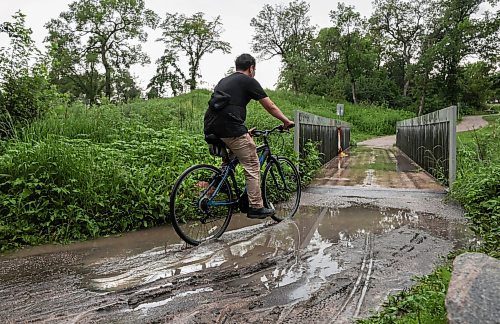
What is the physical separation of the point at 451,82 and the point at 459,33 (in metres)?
6.09

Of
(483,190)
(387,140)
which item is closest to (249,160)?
(483,190)

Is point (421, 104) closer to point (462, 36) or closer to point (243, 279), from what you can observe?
point (462, 36)

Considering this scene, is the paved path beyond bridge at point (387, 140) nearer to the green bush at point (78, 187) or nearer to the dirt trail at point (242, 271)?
the dirt trail at point (242, 271)

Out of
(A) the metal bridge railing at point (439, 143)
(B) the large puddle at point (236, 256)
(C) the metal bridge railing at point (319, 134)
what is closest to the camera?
(B) the large puddle at point (236, 256)

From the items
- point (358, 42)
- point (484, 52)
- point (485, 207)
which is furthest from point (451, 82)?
point (485, 207)

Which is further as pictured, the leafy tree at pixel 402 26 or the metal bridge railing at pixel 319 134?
the leafy tree at pixel 402 26

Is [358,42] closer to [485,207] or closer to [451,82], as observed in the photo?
[451,82]

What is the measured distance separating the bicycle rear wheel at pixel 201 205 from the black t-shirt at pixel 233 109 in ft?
1.51

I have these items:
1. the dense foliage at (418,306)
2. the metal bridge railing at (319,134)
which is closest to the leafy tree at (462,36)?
the metal bridge railing at (319,134)

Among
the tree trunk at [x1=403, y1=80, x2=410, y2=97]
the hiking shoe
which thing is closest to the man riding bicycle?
the hiking shoe

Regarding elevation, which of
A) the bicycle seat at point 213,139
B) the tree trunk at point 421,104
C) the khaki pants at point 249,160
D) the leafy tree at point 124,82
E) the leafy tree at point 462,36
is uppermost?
the leafy tree at point 462,36

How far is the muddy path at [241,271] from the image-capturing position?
10.1 feet

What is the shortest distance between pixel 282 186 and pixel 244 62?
2.11 meters

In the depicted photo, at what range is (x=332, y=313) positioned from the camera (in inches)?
120
